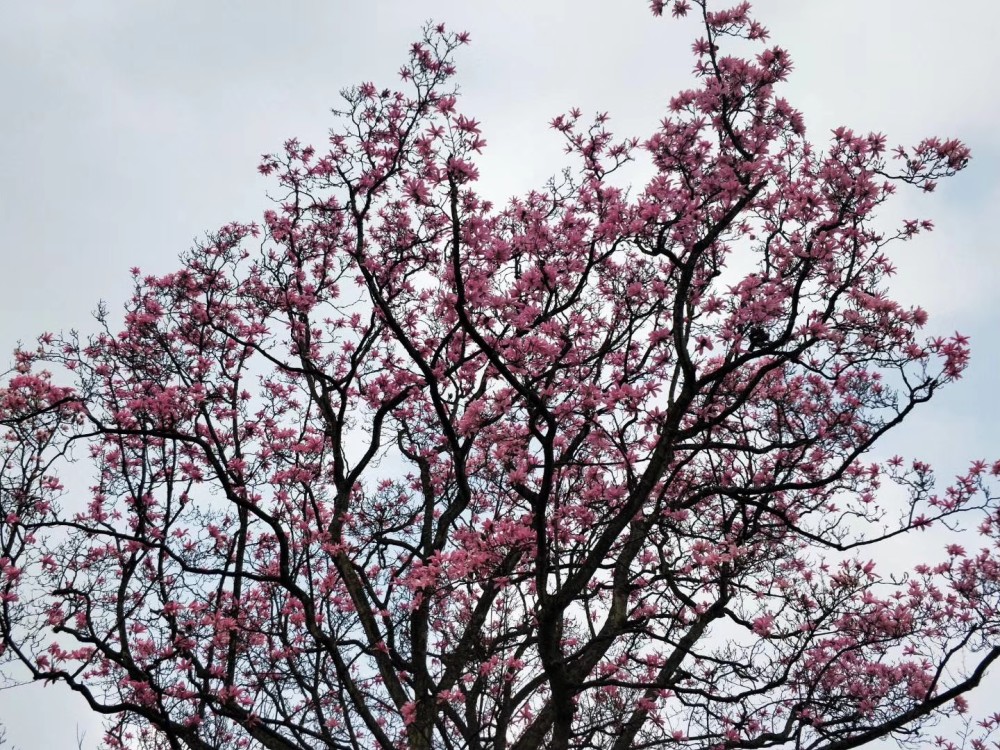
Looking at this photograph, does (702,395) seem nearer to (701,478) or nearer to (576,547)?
(701,478)

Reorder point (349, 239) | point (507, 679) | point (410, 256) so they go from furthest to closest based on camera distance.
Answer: point (349, 239) < point (410, 256) < point (507, 679)

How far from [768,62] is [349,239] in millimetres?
5895

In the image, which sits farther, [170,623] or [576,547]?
[170,623]

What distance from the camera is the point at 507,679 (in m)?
7.20

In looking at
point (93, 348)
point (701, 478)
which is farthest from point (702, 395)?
point (93, 348)

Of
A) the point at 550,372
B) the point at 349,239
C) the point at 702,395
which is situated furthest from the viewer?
the point at 349,239

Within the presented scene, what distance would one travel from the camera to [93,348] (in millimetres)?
11812

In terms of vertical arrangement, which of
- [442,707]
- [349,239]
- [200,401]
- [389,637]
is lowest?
[442,707]

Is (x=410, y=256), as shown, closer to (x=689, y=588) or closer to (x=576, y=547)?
Answer: (x=576, y=547)

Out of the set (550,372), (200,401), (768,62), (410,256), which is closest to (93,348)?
(200,401)

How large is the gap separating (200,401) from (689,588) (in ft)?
22.1

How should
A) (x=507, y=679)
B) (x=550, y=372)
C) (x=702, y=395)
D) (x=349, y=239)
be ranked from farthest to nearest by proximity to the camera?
(x=349, y=239) < (x=702, y=395) < (x=550, y=372) < (x=507, y=679)

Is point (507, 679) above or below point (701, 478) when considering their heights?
below

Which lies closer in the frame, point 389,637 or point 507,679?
point 507,679
